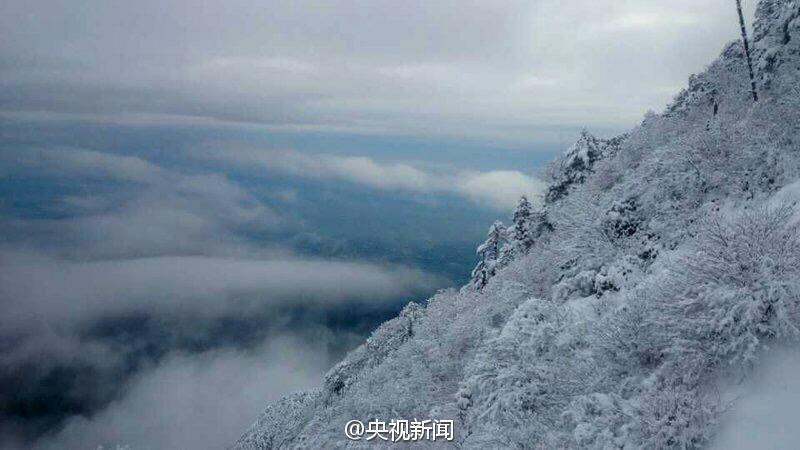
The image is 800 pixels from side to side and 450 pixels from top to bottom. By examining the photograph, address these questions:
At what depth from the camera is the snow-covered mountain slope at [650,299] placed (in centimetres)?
1041

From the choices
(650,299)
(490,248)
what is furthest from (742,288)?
(490,248)

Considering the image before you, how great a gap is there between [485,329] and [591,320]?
39.2 ft

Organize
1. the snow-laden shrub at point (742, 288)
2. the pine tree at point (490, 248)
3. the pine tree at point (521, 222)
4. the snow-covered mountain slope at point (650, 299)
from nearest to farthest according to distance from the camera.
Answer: the snow-laden shrub at point (742, 288)
the snow-covered mountain slope at point (650, 299)
the pine tree at point (521, 222)
the pine tree at point (490, 248)

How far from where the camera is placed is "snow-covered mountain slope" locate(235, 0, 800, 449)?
34.1 feet

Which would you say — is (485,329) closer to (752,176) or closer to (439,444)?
(439,444)

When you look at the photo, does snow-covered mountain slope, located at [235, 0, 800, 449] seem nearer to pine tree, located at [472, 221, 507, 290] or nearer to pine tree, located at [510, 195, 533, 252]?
pine tree, located at [510, 195, 533, 252]

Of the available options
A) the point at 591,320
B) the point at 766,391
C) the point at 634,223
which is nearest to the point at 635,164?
the point at 634,223

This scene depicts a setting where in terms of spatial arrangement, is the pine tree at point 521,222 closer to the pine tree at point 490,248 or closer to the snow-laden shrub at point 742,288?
the pine tree at point 490,248

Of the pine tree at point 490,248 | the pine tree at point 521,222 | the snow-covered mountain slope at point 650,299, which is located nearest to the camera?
the snow-covered mountain slope at point 650,299

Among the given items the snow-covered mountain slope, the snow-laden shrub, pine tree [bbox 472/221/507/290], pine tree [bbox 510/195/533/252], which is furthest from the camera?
pine tree [bbox 472/221/507/290]

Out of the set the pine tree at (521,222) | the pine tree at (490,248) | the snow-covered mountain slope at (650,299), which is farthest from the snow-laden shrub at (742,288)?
the pine tree at (490,248)

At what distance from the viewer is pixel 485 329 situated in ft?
89.2

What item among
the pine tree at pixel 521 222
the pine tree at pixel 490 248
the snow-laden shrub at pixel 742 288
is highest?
the snow-laden shrub at pixel 742 288

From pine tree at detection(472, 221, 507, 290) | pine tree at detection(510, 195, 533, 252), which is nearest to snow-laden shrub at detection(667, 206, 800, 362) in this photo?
pine tree at detection(510, 195, 533, 252)
